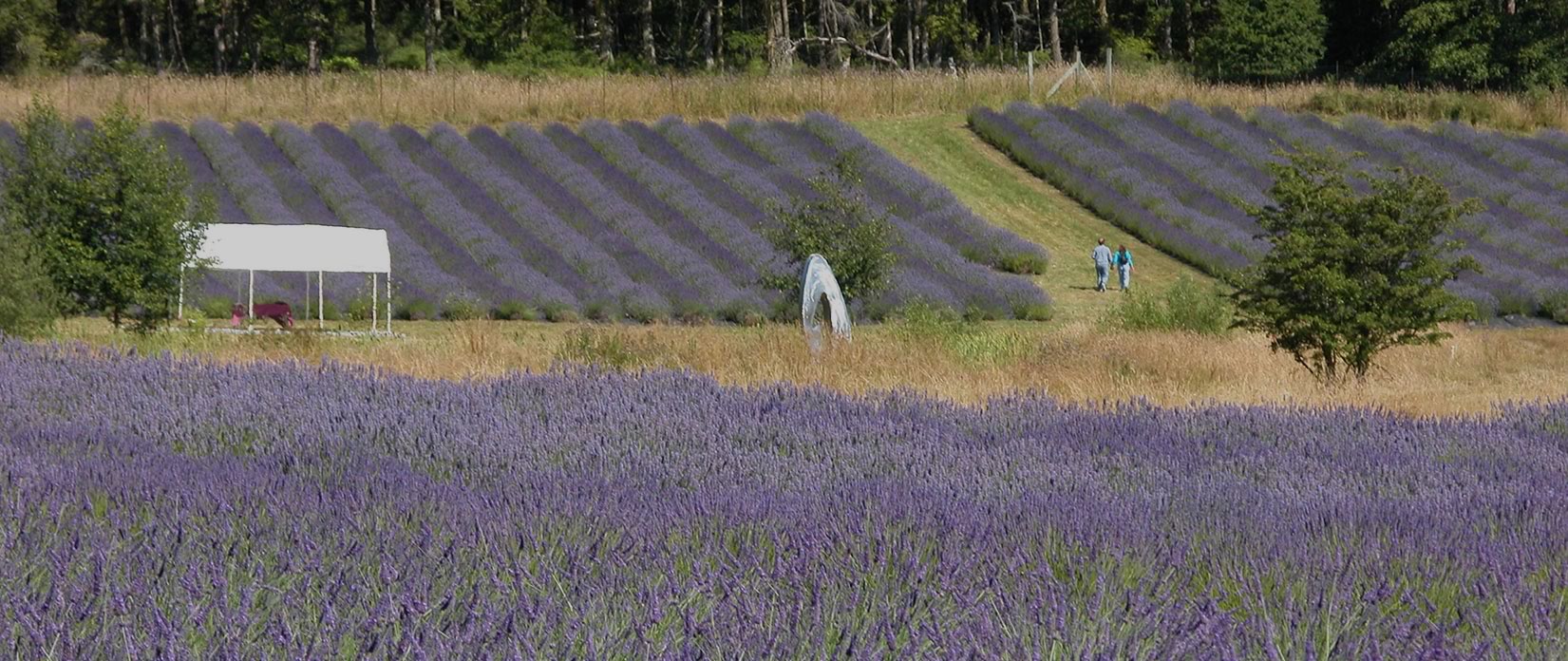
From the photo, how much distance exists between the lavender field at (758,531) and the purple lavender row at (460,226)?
15.8 m

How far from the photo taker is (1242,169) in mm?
32250

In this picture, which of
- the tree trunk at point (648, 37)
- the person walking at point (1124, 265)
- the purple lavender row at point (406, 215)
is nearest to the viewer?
the purple lavender row at point (406, 215)

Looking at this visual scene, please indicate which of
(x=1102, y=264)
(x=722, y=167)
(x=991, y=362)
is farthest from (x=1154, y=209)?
(x=991, y=362)

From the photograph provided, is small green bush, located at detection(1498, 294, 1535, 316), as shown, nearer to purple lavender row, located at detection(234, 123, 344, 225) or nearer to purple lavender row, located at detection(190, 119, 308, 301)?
purple lavender row, located at detection(190, 119, 308, 301)

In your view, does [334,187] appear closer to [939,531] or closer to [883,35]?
[939,531]

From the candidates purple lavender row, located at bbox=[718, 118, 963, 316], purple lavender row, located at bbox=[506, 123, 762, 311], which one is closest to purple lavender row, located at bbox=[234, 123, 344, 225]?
purple lavender row, located at bbox=[506, 123, 762, 311]

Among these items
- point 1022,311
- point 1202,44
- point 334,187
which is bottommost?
point 1022,311

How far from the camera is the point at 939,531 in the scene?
15.0 ft

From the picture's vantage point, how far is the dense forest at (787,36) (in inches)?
1829

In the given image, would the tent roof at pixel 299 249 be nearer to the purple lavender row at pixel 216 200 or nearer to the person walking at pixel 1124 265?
the purple lavender row at pixel 216 200

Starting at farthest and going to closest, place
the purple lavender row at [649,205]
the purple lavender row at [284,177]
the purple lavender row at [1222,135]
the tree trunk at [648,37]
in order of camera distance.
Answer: the tree trunk at [648,37] → the purple lavender row at [1222,135] → the purple lavender row at [284,177] → the purple lavender row at [649,205]

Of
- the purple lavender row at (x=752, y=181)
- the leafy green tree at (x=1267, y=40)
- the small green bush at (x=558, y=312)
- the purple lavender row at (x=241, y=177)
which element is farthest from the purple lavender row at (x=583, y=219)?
the leafy green tree at (x=1267, y=40)

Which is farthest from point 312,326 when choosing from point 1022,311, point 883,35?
point 883,35

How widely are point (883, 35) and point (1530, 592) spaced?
57495mm
